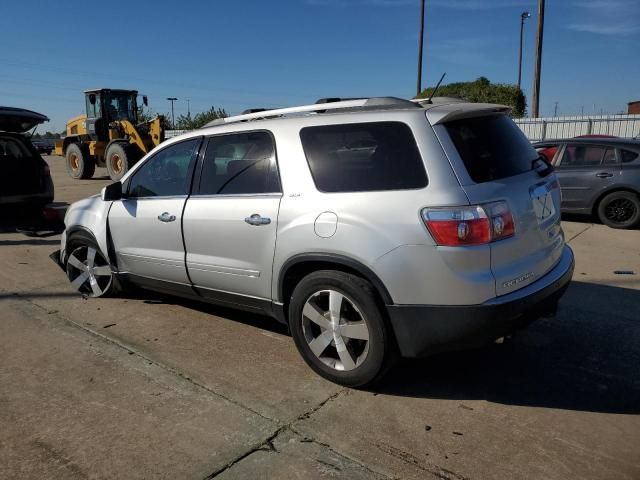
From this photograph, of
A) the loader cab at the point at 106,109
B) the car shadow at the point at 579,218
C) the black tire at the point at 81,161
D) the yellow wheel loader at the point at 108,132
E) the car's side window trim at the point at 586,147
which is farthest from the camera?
the black tire at the point at 81,161

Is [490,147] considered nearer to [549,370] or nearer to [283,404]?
[549,370]

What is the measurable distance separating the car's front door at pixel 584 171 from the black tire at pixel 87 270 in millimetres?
7542

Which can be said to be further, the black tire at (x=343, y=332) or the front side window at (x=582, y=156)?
the front side window at (x=582, y=156)

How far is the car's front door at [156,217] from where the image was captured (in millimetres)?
4273

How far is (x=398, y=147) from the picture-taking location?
3117mm

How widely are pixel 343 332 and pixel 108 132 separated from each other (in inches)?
721

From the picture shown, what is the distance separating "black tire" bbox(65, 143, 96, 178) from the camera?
19281 millimetres

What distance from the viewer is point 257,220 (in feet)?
11.9

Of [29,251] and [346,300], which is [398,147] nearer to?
[346,300]

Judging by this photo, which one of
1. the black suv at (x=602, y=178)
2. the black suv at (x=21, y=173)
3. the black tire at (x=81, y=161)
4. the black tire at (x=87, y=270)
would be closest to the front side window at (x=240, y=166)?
the black tire at (x=87, y=270)

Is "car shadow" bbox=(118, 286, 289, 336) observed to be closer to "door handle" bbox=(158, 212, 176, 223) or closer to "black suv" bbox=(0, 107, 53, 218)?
"door handle" bbox=(158, 212, 176, 223)

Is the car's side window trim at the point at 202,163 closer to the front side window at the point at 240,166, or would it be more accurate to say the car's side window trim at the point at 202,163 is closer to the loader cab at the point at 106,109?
the front side window at the point at 240,166

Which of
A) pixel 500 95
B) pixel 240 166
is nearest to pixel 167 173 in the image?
pixel 240 166

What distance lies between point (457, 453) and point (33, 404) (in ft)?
8.21
